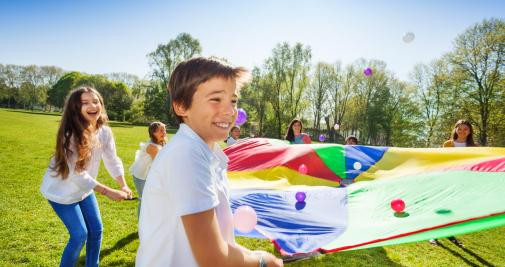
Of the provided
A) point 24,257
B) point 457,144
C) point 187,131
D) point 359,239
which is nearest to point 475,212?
point 359,239

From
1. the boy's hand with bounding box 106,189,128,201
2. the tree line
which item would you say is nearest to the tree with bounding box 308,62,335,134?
the tree line

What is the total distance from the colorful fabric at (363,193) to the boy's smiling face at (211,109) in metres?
1.79

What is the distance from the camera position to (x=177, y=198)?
99cm

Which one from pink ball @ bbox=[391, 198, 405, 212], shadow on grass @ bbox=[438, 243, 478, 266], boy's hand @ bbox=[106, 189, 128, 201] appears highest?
pink ball @ bbox=[391, 198, 405, 212]

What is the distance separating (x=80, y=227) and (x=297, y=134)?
573cm

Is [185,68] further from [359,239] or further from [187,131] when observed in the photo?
[359,239]

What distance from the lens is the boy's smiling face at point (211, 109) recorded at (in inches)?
47.6

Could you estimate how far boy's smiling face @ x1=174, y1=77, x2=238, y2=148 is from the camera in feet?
3.97

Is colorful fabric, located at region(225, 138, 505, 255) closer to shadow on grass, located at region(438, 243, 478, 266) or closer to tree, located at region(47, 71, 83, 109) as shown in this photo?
shadow on grass, located at region(438, 243, 478, 266)

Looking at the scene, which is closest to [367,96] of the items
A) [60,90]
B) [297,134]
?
[297,134]

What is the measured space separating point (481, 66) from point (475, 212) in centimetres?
2755

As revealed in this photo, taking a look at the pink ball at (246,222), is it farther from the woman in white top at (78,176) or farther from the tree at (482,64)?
the tree at (482,64)

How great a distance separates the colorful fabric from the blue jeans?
1.58 m

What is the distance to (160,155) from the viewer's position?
3.54ft
